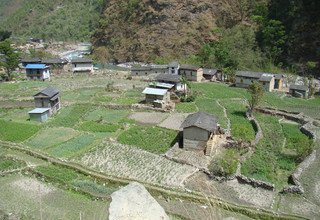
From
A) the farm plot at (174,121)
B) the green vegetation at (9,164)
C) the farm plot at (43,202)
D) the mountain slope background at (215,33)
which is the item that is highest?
the mountain slope background at (215,33)

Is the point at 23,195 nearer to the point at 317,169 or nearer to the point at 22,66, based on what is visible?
the point at 317,169

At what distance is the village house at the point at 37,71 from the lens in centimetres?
5672

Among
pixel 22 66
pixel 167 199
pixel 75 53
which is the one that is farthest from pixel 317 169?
pixel 75 53

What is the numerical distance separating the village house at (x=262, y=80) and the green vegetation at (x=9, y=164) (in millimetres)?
32802

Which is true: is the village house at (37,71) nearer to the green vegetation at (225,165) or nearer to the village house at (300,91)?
the village house at (300,91)

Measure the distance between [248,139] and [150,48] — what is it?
47.7m

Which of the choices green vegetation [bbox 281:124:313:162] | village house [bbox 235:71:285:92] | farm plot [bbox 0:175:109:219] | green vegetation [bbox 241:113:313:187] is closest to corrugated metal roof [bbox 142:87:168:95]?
green vegetation [bbox 241:113:313:187]

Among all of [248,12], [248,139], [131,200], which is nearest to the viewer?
[131,200]

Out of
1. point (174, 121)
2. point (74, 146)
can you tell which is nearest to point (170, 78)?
point (174, 121)

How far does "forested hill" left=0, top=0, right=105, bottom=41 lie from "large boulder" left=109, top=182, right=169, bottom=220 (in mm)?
110959

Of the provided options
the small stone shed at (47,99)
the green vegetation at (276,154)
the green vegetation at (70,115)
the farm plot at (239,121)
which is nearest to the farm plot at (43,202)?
Result: the green vegetation at (276,154)

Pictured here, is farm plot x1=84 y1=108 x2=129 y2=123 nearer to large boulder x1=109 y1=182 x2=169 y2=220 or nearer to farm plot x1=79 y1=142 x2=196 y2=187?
farm plot x1=79 y1=142 x2=196 y2=187

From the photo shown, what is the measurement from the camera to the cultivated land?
21.9 m

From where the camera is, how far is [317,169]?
84.4 ft
